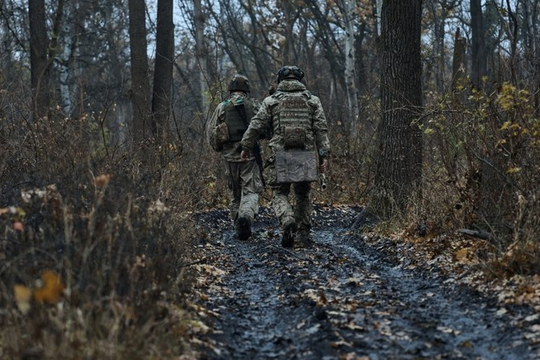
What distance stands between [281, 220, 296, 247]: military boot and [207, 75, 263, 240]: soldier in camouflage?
3.96 ft

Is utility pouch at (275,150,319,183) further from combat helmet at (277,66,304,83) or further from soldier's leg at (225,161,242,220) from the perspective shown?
soldier's leg at (225,161,242,220)

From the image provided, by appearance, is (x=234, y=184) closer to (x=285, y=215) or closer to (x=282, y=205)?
(x=282, y=205)

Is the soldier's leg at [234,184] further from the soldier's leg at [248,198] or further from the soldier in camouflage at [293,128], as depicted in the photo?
the soldier in camouflage at [293,128]

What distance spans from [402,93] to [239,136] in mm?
2480

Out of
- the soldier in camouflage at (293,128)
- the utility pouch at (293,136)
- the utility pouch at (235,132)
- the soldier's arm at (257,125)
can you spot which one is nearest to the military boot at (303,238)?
Answer: the soldier in camouflage at (293,128)

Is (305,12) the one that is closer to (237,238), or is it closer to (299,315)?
(237,238)

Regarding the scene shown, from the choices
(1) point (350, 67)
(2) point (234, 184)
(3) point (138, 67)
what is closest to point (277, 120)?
(2) point (234, 184)

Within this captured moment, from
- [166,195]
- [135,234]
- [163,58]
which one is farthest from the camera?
[163,58]

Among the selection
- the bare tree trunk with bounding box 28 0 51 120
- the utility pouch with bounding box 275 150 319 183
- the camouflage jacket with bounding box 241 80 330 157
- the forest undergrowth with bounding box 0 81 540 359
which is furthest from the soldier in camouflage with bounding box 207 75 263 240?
the bare tree trunk with bounding box 28 0 51 120

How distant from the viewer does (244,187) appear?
37.8ft

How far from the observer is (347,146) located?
1681 centimetres

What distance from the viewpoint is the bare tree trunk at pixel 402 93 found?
11.1 m

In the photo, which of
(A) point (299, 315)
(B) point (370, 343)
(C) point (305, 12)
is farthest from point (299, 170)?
(C) point (305, 12)

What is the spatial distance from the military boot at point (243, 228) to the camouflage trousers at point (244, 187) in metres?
0.07
